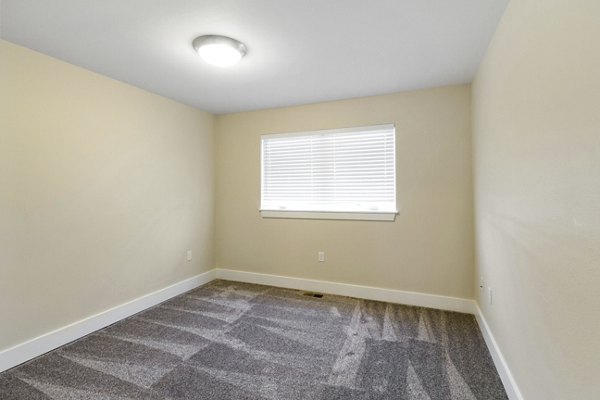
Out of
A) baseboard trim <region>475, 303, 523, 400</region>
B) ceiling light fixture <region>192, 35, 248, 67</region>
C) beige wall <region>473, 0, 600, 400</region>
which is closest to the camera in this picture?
beige wall <region>473, 0, 600, 400</region>

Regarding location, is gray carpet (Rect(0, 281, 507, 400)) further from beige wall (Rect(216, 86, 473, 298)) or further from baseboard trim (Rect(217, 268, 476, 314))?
beige wall (Rect(216, 86, 473, 298))

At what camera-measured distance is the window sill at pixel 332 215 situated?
10.4 ft

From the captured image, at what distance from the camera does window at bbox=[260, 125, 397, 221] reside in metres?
3.21

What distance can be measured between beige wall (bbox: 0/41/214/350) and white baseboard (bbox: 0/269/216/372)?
6 centimetres

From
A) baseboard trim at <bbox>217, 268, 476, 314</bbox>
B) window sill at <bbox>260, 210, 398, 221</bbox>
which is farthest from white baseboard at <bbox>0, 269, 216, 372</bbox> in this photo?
window sill at <bbox>260, 210, 398, 221</bbox>

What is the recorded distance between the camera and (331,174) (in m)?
3.45

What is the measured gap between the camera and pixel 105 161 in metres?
2.63

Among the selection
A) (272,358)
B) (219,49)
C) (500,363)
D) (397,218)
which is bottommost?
(272,358)

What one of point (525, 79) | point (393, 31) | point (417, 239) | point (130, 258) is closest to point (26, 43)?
point (130, 258)

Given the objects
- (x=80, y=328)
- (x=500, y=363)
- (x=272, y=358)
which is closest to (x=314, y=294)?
(x=272, y=358)

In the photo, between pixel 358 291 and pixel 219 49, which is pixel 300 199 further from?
pixel 219 49

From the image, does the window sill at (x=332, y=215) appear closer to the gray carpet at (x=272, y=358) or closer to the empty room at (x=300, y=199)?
the empty room at (x=300, y=199)

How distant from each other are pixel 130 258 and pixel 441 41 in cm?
341

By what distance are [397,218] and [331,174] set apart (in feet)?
3.07
